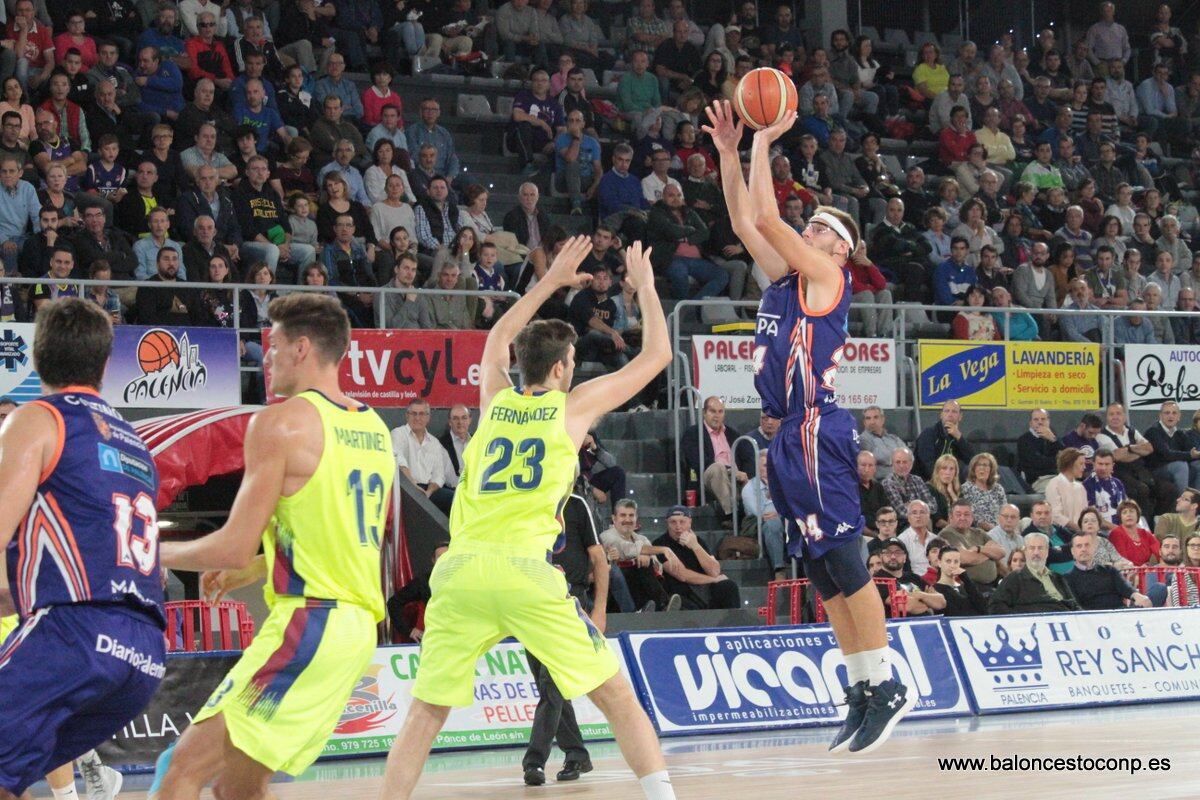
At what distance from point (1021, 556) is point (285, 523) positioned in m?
11.1

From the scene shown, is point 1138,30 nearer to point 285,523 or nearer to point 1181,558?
point 1181,558

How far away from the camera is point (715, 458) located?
16859mm

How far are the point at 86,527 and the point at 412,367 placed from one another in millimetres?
10909

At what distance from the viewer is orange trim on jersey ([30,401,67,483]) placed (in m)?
5.03

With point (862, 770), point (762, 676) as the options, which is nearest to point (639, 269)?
point (862, 770)

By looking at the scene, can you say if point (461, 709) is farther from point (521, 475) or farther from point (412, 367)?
point (521, 475)

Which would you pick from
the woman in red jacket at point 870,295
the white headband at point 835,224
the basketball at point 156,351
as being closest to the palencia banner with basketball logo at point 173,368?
the basketball at point 156,351

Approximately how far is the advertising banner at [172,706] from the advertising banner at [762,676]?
3145 mm

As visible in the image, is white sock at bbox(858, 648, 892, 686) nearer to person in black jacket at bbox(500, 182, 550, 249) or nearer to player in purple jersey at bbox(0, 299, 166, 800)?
player in purple jersey at bbox(0, 299, 166, 800)

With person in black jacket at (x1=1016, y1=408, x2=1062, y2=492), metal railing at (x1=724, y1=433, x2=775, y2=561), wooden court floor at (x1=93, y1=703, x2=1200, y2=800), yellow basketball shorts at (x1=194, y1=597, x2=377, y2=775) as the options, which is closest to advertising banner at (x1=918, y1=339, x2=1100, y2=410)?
person in black jacket at (x1=1016, y1=408, x2=1062, y2=492)

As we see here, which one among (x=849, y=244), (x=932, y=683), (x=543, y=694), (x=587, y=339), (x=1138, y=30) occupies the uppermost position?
(x=1138, y=30)

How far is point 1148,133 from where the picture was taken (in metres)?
27.0

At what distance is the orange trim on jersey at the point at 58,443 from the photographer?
503cm

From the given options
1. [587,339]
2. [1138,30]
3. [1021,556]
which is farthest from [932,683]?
[1138,30]
